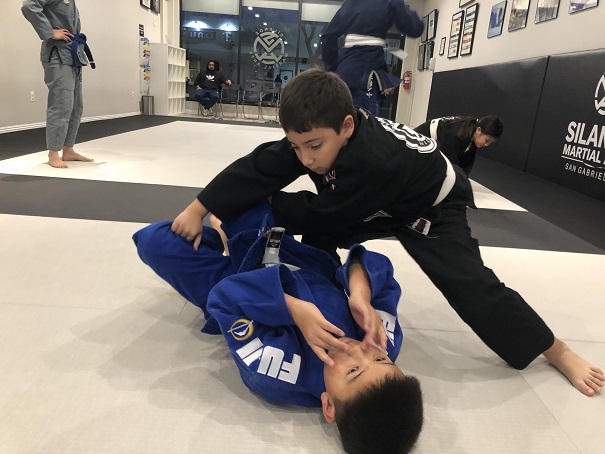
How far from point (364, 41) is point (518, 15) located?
3.34 meters

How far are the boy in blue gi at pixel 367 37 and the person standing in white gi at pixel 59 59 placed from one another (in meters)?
1.54

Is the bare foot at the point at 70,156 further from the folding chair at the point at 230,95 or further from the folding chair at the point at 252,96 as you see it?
the folding chair at the point at 230,95

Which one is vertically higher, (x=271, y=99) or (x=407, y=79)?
(x=407, y=79)

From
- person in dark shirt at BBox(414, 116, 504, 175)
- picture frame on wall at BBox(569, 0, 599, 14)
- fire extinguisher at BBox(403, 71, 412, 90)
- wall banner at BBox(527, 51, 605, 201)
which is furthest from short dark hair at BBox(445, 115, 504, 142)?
fire extinguisher at BBox(403, 71, 412, 90)

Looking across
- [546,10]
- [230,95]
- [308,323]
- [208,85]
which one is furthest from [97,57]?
[308,323]

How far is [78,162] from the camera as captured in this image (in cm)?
319

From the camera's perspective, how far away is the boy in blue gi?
2549 millimetres

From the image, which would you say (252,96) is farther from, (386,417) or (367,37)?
(386,417)

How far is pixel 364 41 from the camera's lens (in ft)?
8.55

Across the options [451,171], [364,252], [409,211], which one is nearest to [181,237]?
[364,252]

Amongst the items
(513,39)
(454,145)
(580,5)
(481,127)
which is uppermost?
(580,5)

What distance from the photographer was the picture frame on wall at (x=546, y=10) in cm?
421

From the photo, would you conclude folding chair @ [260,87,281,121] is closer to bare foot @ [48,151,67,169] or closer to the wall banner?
the wall banner

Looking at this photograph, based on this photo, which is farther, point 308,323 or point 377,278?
point 377,278
